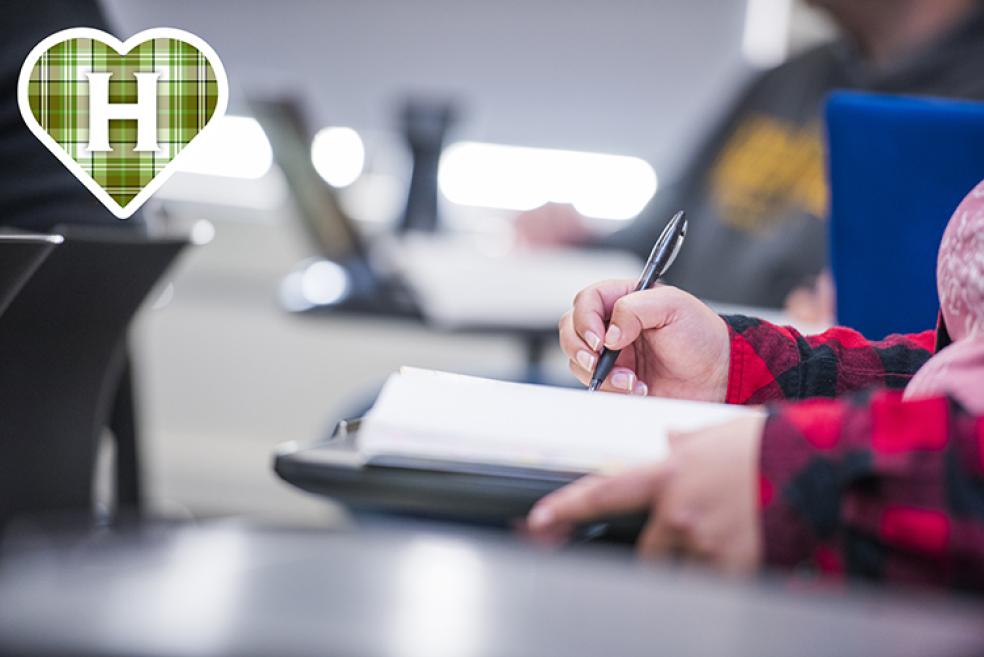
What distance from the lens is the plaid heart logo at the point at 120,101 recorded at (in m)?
0.40

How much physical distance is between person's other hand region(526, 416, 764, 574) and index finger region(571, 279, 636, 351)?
13cm

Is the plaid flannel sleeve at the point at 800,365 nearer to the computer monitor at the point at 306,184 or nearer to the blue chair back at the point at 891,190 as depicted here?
the blue chair back at the point at 891,190

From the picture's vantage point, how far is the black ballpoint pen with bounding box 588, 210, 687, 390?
0.41 meters

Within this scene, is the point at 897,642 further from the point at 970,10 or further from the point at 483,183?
the point at 483,183

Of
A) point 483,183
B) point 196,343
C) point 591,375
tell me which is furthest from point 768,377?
point 196,343

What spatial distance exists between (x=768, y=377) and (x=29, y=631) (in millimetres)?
301

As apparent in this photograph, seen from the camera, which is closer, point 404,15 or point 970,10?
point 970,10

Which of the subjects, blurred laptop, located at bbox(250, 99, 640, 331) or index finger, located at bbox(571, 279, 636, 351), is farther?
blurred laptop, located at bbox(250, 99, 640, 331)

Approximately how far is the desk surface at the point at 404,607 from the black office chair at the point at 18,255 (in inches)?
7.0

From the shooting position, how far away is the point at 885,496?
0.26m

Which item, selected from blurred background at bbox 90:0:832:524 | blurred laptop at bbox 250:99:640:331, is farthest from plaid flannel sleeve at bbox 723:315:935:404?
blurred background at bbox 90:0:832:524

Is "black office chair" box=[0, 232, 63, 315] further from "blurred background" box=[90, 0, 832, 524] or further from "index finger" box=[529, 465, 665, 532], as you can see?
"blurred background" box=[90, 0, 832, 524]

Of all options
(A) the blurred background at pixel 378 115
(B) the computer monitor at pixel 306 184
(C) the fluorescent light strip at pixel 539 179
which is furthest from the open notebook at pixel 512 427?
→ (A) the blurred background at pixel 378 115

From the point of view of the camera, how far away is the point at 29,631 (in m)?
0.18
